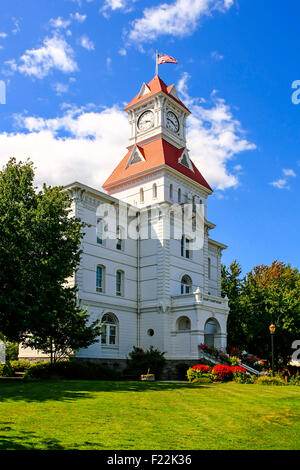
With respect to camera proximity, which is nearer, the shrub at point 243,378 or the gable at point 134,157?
the shrub at point 243,378

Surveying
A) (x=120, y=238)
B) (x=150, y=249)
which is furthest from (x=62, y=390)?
(x=150, y=249)

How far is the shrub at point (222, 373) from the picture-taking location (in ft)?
90.8

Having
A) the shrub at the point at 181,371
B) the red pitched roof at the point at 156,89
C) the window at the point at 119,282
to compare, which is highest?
the red pitched roof at the point at 156,89

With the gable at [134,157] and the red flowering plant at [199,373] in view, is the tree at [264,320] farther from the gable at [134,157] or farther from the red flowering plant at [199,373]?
the gable at [134,157]

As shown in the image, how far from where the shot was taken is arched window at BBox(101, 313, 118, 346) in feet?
113

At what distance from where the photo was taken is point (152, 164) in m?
40.1

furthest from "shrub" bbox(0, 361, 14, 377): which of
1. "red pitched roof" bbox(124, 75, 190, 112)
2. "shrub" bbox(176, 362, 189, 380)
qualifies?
"red pitched roof" bbox(124, 75, 190, 112)

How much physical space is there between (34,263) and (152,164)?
19628 mm

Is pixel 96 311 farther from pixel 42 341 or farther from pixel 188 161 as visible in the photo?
pixel 188 161

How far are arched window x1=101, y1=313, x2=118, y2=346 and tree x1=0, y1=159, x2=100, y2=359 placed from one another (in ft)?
29.2

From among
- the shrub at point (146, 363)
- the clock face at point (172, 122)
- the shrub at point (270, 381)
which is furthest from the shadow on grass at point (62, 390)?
the clock face at point (172, 122)

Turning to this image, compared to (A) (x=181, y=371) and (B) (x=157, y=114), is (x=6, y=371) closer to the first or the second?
(A) (x=181, y=371)

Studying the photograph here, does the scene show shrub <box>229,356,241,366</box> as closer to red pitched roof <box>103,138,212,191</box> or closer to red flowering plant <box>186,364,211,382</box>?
red flowering plant <box>186,364,211,382</box>

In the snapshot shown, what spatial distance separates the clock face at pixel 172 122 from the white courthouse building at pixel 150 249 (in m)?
0.11
